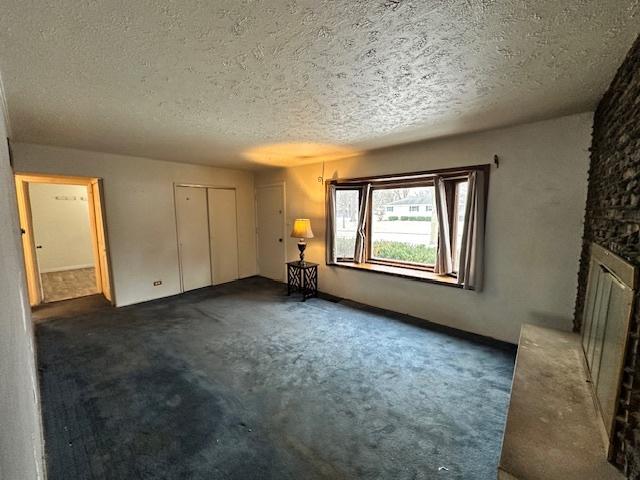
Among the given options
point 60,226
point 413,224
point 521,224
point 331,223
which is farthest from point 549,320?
point 60,226

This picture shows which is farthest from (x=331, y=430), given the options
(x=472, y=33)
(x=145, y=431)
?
(x=472, y=33)

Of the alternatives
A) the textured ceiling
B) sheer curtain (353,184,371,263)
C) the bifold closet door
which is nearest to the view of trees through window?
sheer curtain (353,184,371,263)

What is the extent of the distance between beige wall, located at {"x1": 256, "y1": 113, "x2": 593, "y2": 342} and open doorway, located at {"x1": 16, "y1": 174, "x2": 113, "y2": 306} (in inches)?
189

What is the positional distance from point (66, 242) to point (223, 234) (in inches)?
174

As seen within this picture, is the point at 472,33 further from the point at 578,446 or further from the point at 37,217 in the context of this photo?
the point at 37,217

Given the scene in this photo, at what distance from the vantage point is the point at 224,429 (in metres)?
1.79

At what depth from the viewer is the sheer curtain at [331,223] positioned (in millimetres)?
4234

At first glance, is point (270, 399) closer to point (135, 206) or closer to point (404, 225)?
point (404, 225)

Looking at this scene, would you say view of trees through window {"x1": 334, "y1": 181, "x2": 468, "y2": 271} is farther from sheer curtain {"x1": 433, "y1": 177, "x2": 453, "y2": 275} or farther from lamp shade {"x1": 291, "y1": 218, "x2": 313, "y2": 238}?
lamp shade {"x1": 291, "y1": 218, "x2": 313, "y2": 238}

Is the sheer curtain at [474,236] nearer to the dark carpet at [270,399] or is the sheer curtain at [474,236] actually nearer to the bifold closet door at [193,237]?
the dark carpet at [270,399]

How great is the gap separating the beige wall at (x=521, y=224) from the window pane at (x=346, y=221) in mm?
853

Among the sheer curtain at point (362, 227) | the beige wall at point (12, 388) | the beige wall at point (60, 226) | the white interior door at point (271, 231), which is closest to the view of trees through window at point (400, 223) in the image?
the sheer curtain at point (362, 227)

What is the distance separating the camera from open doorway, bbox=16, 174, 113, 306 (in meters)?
4.50

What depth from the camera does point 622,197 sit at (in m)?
1.45
